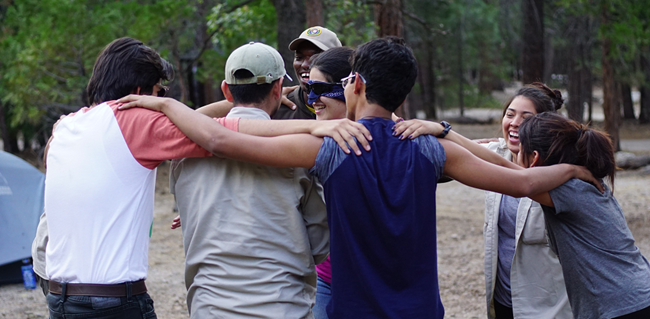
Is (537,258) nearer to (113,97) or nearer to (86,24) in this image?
(113,97)

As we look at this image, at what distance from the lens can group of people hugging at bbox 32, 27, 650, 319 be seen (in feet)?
6.95

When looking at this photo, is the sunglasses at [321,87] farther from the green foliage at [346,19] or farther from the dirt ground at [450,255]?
the green foliage at [346,19]

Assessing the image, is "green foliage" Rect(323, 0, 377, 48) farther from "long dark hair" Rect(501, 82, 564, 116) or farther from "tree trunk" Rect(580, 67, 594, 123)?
"tree trunk" Rect(580, 67, 594, 123)

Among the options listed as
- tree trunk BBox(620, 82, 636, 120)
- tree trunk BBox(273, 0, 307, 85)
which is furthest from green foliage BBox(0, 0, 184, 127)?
tree trunk BBox(620, 82, 636, 120)

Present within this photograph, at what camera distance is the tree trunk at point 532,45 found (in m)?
17.4

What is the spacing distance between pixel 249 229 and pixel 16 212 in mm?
5995

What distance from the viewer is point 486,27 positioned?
2609 cm

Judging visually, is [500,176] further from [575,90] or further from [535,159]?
[575,90]

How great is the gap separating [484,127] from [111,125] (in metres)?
23.3

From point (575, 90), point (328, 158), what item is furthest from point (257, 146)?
point (575, 90)

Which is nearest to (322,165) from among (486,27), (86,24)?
(86,24)

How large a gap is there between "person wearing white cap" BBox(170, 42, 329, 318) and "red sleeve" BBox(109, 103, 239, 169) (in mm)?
95

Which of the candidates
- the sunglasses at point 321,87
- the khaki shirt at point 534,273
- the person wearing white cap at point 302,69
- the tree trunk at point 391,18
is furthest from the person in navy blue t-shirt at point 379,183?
the tree trunk at point 391,18

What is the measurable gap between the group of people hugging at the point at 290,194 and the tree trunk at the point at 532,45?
15.5 m
